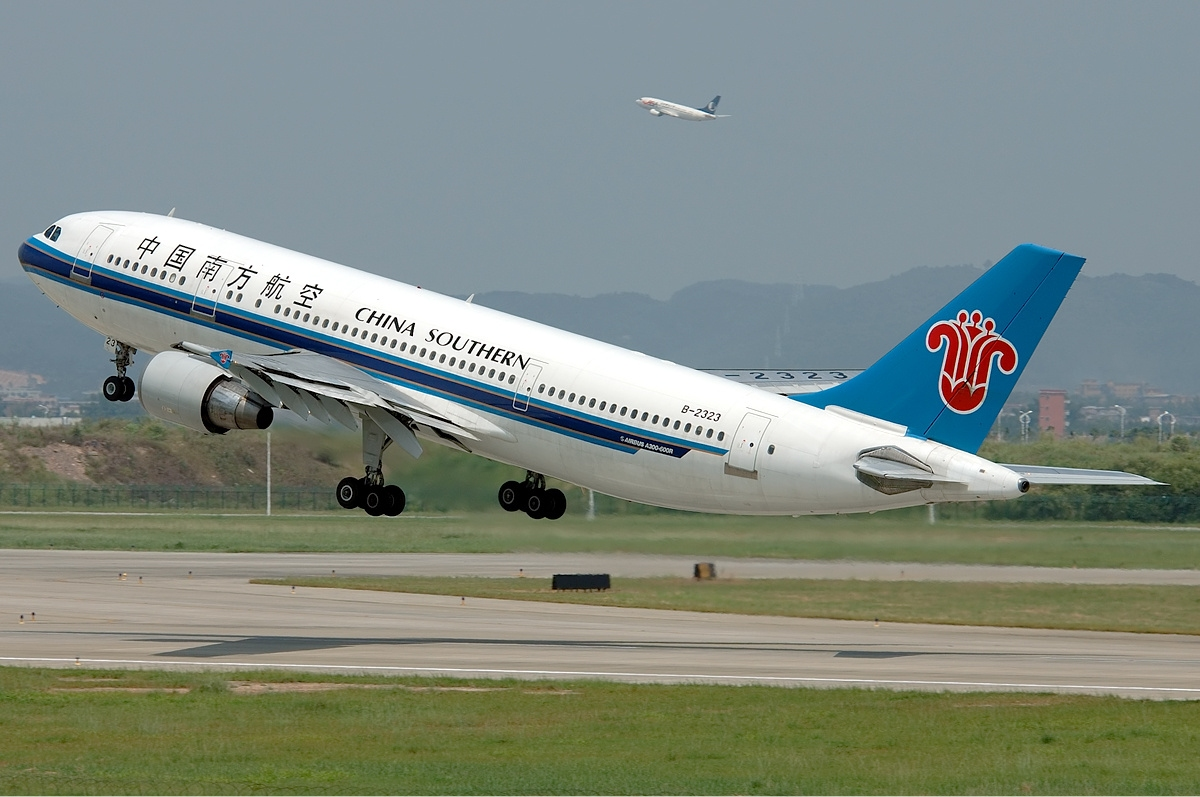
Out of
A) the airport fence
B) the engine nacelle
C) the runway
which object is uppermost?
the engine nacelle

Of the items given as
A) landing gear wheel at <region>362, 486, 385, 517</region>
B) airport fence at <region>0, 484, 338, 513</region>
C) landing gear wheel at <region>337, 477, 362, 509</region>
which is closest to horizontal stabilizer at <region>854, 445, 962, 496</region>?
landing gear wheel at <region>362, 486, 385, 517</region>

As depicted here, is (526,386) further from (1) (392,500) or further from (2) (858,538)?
(2) (858,538)

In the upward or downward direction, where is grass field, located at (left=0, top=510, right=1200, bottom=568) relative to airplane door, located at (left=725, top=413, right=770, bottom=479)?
downward

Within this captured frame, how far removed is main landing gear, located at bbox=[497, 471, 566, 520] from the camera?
48.8 m

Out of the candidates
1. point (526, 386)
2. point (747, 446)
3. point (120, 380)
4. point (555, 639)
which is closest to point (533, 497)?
point (526, 386)

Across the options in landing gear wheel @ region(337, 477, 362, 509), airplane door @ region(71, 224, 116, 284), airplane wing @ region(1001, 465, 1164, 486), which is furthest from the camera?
airplane door @ region(71, 224, 116, 284)

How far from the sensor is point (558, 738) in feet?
121

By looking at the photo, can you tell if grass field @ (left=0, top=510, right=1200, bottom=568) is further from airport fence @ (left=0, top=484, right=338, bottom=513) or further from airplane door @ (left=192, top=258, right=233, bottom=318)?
airport fence @ (left=0, top=484, right=338, bottom=513)

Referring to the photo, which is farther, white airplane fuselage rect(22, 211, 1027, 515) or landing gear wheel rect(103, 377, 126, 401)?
landing gear wheel rect(103, 377, 126, 401)

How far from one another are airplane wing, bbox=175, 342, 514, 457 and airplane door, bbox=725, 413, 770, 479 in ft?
20.9

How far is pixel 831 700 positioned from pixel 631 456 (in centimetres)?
765

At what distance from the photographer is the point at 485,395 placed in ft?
148

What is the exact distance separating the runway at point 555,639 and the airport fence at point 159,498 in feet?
137

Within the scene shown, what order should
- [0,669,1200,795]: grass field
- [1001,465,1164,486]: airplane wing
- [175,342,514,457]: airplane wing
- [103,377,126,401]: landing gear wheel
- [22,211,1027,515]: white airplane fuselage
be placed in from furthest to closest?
[103,377,126,401]: landing gear wheel → [175,342,514,457]: airplane wing → [22,211,1027,515]: white airplane fuselage → [1001,465,1164,486]: airplane wing → [0,669,1200,795]: grass field
